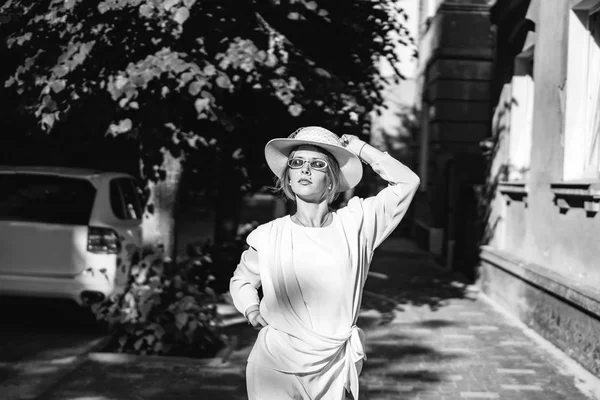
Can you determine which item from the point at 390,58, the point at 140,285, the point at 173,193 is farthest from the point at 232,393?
the point at 390,58

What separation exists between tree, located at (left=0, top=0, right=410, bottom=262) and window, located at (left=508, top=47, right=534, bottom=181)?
321cm

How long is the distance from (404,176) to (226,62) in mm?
3767

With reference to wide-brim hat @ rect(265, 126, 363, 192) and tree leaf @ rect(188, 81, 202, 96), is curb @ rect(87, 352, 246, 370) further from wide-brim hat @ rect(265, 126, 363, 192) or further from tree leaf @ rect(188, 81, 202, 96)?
wide-brim hat @ rect(265, 126, 363, 192)

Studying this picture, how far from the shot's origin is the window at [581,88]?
25.2 feet

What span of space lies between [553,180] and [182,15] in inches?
178

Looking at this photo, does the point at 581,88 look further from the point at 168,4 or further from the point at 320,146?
the point at 320,146

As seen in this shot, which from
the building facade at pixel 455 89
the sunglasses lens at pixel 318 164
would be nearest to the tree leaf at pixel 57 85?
the sunglasses lens at pixel 318 164

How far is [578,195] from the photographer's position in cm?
727

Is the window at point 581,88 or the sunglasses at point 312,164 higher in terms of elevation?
the window at point 581,88

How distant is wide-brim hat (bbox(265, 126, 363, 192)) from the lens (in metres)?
3.07

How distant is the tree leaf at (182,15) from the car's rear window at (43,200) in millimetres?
2629

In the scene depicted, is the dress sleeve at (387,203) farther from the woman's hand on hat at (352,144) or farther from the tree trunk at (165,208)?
the tree trunk at (165,208)

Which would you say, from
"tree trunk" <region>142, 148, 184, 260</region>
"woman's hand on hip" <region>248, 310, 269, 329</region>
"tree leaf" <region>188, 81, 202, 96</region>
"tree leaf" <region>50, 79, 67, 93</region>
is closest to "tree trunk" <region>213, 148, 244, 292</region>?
"tree trunk" <region>142, 148, 184, 260</region>

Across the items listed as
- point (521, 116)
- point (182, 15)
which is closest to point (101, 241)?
point (182, 15)
